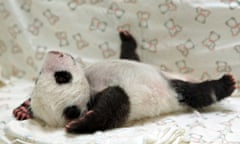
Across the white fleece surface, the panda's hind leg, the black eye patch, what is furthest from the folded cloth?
the panda's hind leg

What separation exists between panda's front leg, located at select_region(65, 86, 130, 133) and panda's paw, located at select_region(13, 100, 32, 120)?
180 millimetres

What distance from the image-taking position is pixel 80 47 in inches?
60.0

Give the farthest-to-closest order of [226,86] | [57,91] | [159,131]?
[226,86]
[57,91]
[159,131]

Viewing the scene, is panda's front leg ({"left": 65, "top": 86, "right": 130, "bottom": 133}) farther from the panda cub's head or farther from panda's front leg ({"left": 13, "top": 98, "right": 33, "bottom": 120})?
panda's front leg ({"left": 13, "top": 98, "right": 33, "bottom": 120})

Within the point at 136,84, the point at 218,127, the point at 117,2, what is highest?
the point at 117,2

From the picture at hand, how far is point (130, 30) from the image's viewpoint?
56.9 inches

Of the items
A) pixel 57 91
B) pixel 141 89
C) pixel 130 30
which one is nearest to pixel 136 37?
pixel 130 30

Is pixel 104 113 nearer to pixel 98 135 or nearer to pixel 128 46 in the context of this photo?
pixel 98 135

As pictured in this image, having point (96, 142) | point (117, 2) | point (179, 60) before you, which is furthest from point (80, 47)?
point (96, 142)

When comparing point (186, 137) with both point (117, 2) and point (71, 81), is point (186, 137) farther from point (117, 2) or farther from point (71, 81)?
point (117, 2)

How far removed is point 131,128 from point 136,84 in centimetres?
14

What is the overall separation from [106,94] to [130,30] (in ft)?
1.44

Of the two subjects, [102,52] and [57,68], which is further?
[102,52]

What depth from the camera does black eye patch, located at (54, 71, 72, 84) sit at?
3.49 feet
